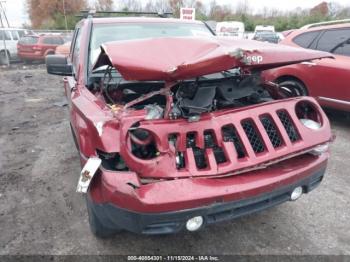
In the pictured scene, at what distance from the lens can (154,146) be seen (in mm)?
2225

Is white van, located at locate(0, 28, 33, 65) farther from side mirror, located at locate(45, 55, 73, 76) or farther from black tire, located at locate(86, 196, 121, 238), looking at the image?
black tire, located at locate(86, 196, 121, 238)

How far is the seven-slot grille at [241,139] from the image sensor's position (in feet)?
7.27

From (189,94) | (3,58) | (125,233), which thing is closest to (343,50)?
(189,94)

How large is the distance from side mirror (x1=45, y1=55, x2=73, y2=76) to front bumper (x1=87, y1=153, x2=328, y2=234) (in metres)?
2.18

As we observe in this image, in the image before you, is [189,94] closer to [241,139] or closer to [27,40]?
[241,139]

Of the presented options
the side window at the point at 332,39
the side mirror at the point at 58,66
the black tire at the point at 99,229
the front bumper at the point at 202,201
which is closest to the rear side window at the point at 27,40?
the side mirror at the point at 58,66

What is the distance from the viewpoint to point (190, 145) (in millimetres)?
2223

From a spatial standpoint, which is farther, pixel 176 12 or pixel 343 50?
pixel 176 12

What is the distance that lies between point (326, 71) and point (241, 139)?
3865mm

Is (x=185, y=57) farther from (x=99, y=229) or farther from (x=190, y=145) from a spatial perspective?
(x=99, y=229)

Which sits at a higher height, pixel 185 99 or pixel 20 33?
pixel 185 99

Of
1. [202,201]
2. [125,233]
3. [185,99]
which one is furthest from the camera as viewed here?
[125,233]

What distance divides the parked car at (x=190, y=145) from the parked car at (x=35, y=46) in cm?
1514

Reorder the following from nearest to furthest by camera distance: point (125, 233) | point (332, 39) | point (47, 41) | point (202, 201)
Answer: point (202, 201)
point (125, 233)
point (332, 39)
point (47, 41)
